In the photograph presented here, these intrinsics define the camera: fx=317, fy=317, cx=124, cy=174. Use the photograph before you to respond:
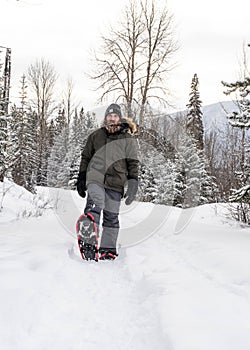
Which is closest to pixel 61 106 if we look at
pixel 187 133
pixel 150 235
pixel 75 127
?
pixel 75 127

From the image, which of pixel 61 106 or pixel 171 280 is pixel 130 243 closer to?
pixel 171 280

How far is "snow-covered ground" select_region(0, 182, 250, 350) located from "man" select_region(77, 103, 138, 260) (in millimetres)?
474

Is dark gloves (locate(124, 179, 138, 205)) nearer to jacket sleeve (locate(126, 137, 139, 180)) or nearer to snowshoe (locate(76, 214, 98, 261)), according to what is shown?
jacket sleeve (locate(126, 137, 139, 180))

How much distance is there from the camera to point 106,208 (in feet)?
14.1

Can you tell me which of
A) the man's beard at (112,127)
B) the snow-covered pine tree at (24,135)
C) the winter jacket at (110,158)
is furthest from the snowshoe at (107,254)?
the snow-covered pine tree at (24,135)

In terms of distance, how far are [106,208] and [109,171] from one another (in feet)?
1.66

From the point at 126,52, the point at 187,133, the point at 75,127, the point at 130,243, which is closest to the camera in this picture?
the point at 130,243

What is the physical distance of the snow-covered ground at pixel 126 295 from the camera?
1.99 m

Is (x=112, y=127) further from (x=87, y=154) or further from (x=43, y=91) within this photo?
(x=43, y=91)

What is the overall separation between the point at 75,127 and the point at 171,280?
32541mm

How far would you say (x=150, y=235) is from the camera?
5637mm

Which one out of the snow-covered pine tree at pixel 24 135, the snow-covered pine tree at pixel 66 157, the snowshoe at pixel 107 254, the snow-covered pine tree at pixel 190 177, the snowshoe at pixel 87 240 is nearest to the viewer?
the snowshoe at pixel 87 240

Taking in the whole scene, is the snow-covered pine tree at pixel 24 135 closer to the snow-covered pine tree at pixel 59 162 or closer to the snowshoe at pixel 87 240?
the snow-covered pine tree at pixel 59 162

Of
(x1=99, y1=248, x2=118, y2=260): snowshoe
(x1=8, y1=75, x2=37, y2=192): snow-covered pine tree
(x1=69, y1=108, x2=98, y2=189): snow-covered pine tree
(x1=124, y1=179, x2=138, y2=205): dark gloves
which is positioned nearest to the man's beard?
(x1=124, y1=179, x2=138, y2=205): dark gloves
